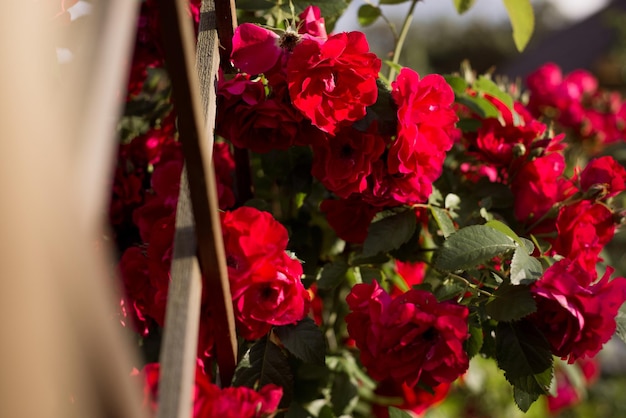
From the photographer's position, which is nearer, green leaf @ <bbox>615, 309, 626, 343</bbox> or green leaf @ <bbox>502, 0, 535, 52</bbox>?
green leaf @ <bbox>615, 309, 626, 343</bbox>

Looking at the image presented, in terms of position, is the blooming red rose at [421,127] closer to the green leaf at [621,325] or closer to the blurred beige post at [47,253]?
the green leaf at [621,325]

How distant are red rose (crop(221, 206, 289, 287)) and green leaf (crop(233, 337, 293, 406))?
0.10 metres

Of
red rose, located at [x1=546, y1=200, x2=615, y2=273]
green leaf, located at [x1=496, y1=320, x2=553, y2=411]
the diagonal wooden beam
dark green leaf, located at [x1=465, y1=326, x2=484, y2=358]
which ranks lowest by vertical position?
dark green leaf, located at [x1=465, y1=326, x2=484, y2=358]

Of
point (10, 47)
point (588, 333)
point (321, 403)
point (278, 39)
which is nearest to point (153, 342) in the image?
point (321, 403)

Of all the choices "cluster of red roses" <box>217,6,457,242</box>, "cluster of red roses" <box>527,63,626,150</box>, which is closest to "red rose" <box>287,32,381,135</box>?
"cluster of red roses" <box>217,6,457,242</box>

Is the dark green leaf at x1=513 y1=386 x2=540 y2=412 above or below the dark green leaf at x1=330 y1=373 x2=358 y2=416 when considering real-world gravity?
above

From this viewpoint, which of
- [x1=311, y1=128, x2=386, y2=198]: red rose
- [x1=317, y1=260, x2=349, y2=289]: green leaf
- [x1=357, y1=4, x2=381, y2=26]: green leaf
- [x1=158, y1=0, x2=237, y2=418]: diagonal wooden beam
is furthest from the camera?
[x1=357, y1=4, x2=381, y2=26]: green leaf

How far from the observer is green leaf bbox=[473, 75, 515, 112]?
942 mm

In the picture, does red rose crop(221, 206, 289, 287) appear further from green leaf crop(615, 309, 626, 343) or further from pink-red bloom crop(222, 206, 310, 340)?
green leaf crop(615, 309, 626, 343)

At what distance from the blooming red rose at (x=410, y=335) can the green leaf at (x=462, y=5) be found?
23.4 inches

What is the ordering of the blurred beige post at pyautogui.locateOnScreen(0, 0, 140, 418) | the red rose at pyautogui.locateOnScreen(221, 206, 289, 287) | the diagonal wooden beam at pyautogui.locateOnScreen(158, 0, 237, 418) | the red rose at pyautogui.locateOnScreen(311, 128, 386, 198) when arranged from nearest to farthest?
the blurred beige post at pyautogui.locateOnScreen(0, 0, 140, 418)
the diagonal wooden beam at pyautogui.locateOnScreen(158, 0, 237, 418)
the red rose at pyautogui.locateOnScreen(221, 206, 289, 287)
the red rose at pyautogui.locateOnScreen(311, 128, 386, 198)

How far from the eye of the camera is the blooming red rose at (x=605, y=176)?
0.83m

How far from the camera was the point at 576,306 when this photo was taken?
26.0 inches

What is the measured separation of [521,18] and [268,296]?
2.10 feet
